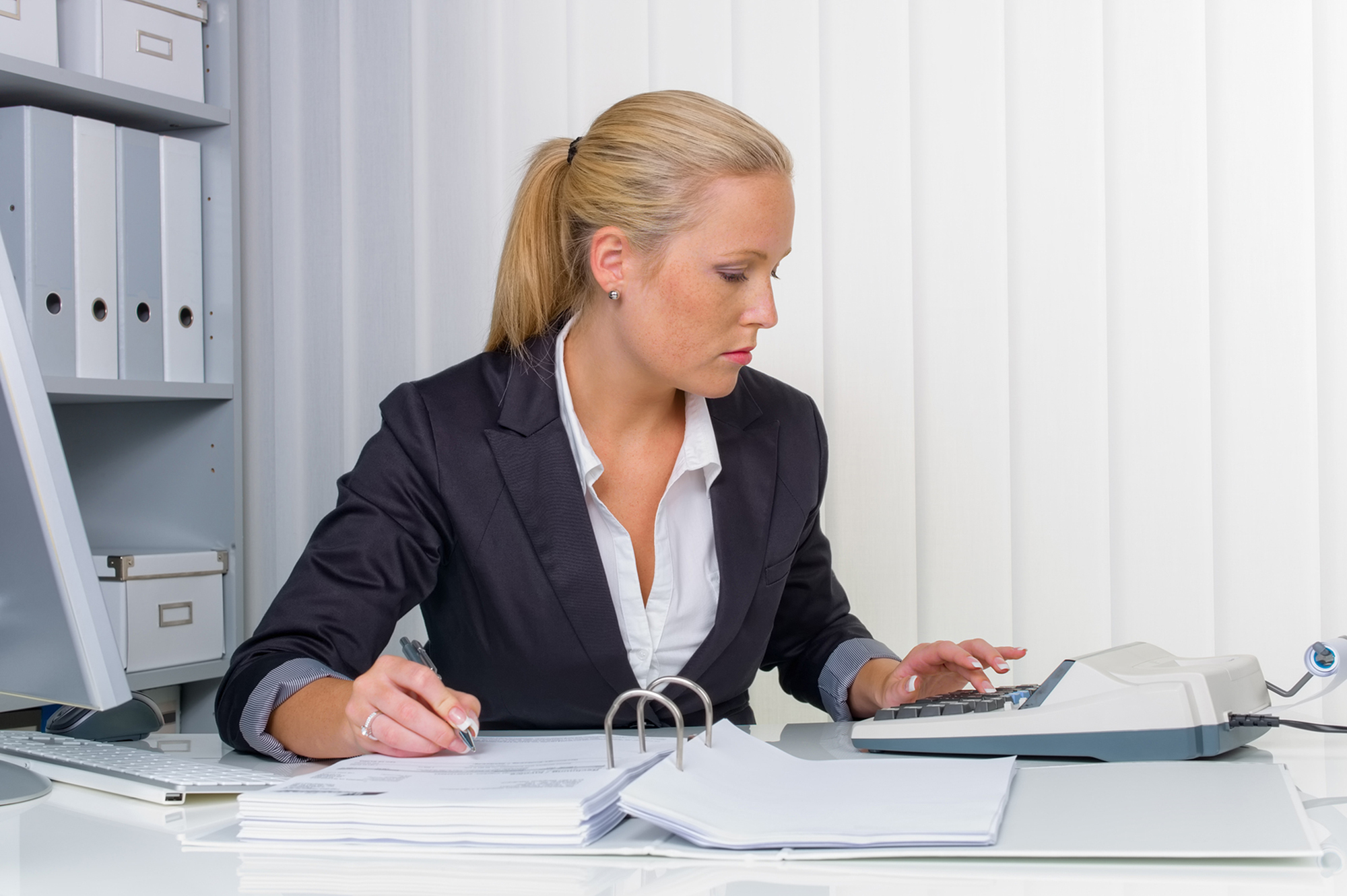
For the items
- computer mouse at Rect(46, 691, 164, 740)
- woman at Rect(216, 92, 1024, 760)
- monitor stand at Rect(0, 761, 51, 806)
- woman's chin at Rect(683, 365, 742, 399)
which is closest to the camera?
monitor stand at Rect(0, 761, 51, 806)

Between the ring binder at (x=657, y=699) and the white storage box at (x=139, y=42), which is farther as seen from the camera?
the white storage box at (x=139, y=42)

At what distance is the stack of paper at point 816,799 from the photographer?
67cm

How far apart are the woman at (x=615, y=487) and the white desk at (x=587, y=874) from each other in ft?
1.27

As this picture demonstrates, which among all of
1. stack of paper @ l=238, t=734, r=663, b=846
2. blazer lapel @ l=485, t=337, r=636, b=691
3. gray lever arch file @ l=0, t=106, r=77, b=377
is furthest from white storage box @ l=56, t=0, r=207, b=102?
stack of paper @ l=238, t=734, r=663, b=846

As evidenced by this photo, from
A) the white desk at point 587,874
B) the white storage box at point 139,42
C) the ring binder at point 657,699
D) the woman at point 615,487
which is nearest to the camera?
the white desk at point 587,874

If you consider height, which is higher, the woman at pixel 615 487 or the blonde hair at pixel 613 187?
the blonde hair at pixel 613 187

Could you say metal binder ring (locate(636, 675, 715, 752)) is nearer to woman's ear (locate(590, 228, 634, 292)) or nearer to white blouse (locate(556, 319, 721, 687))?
white blouse (locate(556, 319, 721, 687))

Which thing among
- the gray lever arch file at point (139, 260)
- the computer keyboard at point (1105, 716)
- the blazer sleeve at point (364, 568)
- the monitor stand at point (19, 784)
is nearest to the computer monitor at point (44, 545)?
the monitor stand at point (19, 784)

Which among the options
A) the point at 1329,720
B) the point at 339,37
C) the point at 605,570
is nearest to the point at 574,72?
the point at 339,37

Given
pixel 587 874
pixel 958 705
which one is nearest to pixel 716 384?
pixel 958 705

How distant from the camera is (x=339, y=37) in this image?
2.08 meters

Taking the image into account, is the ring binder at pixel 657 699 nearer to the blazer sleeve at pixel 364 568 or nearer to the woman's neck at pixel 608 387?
the blazer sleeve at pixel 364 568

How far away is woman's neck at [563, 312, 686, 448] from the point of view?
1.44 meters

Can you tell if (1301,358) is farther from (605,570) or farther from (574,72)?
(574,72)
